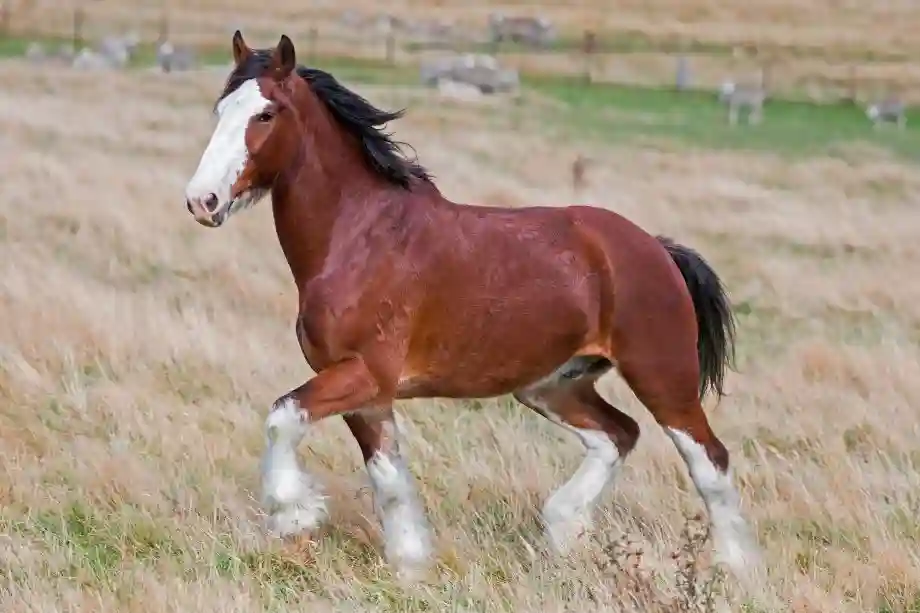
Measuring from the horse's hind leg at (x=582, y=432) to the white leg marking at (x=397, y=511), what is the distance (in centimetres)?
67

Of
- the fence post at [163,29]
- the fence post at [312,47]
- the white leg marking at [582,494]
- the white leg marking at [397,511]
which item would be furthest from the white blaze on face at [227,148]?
the fence post at [163,29]

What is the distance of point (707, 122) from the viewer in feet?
99.3

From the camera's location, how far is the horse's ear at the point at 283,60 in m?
5.05

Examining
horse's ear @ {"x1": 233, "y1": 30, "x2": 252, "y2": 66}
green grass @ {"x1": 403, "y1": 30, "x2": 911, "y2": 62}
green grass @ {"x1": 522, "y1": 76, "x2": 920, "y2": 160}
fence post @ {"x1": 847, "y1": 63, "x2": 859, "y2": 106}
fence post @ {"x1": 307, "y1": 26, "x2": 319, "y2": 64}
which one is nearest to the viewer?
horse's ear @ {"x1": 233, "y1": 30, "x2": 252, "y2": 66}

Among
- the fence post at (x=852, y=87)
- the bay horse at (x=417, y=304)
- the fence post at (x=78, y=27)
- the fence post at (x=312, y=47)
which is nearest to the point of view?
the bay horse at (x=417, y=304)

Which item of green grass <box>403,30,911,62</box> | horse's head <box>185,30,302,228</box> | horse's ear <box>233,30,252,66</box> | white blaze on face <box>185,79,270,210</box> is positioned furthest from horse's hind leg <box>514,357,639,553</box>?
green grass <box>403,30,911,62</box>

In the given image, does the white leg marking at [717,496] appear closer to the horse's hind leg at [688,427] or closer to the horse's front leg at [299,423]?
the horse's hind leg at [688,427]

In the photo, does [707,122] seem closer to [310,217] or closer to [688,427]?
[688,427]

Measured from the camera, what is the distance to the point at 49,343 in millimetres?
8375

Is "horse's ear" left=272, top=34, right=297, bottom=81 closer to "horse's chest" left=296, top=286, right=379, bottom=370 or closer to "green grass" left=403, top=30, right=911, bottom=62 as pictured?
"horse's chest" left=296, top=286, right=379, bottom=370

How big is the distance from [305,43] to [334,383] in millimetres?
39228

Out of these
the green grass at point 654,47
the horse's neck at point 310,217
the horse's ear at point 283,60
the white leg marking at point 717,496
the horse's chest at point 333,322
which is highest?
the horse's ear at point 283,60

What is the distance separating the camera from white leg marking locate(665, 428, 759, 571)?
5.64 meters

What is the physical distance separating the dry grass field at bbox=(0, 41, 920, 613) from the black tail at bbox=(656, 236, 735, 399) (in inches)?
24.9
